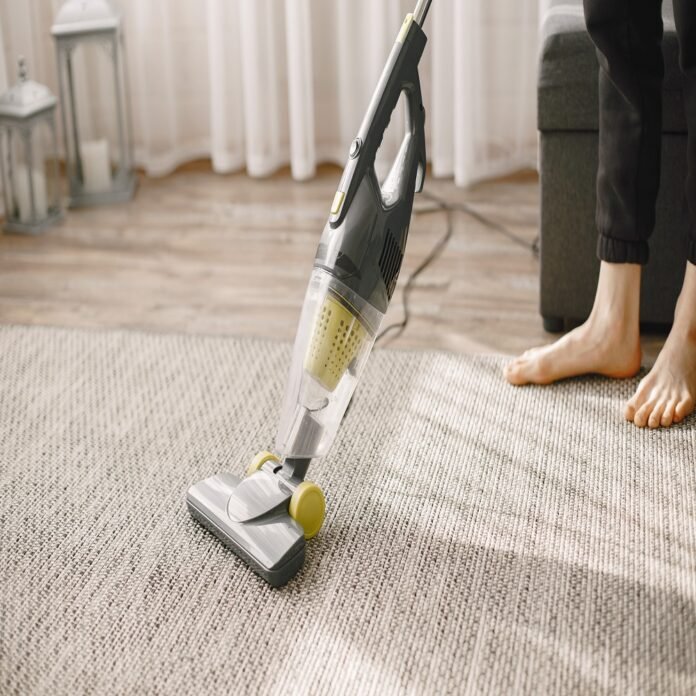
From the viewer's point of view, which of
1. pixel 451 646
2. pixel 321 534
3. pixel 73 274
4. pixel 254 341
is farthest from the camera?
pixel 73 274

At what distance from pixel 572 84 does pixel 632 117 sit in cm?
16

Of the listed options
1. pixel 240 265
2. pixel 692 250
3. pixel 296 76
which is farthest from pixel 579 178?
pixel 296 76

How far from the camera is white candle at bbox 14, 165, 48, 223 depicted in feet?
7.74

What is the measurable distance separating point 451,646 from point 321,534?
0.85 feet

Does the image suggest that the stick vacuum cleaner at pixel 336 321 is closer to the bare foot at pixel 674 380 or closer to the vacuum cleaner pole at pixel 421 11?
the vacuum cleaner pole at pixel 421 11

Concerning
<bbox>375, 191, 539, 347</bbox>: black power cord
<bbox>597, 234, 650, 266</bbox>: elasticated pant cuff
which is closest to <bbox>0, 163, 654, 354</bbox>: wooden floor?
<bbox>375, 191, 539, 347</bbox>: black power cord

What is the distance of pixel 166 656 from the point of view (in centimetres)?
116

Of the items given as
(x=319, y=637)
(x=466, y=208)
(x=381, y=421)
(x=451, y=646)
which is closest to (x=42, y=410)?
(x=381, y=421)

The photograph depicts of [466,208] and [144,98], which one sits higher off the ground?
[144,98]

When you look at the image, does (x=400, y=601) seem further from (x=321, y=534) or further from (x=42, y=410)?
(x=42, y=410)

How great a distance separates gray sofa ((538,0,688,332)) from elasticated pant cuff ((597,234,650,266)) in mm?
83

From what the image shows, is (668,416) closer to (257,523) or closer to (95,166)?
(257,523)

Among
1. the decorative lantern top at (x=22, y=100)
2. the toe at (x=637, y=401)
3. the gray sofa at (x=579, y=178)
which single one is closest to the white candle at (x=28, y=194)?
the decorative lantern top at (x=22, y=100)

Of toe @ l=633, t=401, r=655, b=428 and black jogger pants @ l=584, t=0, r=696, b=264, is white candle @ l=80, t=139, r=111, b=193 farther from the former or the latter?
toe @ l=633, t=401, r=655, b=428
